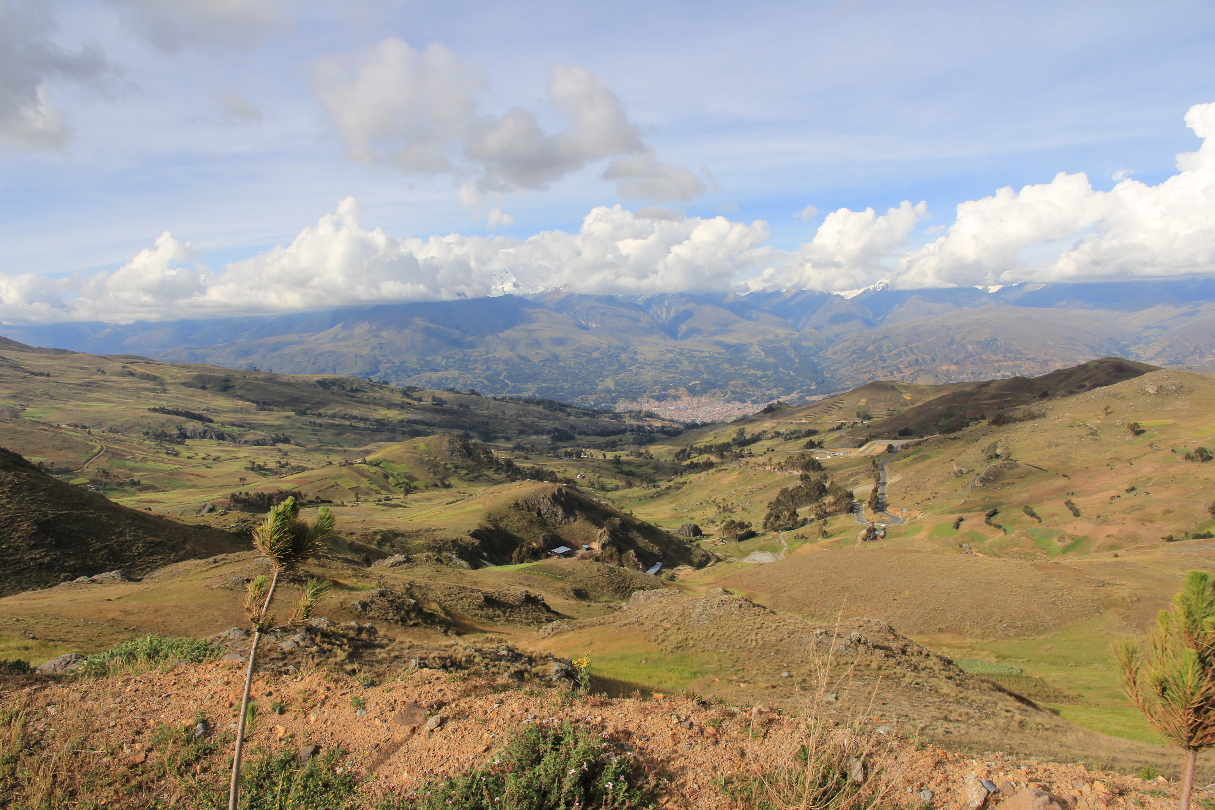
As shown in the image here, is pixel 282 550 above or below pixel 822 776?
above

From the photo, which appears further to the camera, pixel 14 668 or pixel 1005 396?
pixel 1005 396

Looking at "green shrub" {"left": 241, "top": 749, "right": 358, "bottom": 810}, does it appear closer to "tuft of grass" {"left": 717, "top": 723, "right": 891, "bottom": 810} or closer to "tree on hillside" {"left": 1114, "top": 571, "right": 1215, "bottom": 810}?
"tuft of grass" {"left": 717, "top": 723, "right": 891, "bottom": 810}

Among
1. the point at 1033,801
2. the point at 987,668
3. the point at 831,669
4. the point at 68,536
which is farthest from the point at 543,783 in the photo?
the point at 68,536

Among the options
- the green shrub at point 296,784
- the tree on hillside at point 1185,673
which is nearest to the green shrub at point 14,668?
the green shrub at point 296,784

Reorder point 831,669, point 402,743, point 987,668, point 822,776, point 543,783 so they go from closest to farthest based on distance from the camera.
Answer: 1. point 543,783
2. point 822,776
3. point 402,743
4. point 831,669
5. point 987,668

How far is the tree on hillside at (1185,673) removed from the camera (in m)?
7.14

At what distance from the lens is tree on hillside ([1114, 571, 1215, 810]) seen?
714cm

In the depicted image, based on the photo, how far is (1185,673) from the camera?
723cm

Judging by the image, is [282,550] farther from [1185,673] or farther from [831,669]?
[831,669]

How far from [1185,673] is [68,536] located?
171ft

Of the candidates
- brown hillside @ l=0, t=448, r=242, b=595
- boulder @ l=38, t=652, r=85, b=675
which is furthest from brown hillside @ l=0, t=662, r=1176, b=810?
brown hillside @ l=0, t=448, r=242, b=595

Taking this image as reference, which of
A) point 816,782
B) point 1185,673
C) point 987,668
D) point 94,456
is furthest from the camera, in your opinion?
point 94,456

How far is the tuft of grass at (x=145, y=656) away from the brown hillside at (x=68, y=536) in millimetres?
26689

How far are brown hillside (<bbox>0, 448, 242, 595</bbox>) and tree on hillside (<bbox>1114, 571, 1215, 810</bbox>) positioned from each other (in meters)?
48.0
